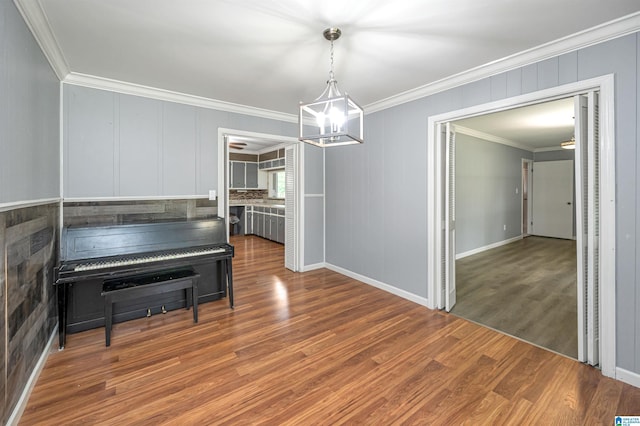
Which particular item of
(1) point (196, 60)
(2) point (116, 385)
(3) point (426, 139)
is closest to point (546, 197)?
(3) point (426, 139)

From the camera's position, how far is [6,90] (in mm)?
1516

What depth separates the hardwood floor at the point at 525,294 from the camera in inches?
104

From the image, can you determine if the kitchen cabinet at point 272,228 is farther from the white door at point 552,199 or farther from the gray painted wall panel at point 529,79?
the white door at point 552,199

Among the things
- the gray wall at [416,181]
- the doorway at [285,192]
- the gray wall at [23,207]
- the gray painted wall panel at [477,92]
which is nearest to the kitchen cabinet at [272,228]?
the doorway at [285,192]

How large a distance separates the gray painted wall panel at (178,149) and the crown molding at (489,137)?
4298mm

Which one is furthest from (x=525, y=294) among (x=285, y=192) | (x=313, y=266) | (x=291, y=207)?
(x=285, y=192)

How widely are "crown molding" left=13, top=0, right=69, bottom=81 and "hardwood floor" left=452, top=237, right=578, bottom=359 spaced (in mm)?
4267

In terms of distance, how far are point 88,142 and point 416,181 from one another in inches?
139

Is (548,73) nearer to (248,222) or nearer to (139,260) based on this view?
(139,260)

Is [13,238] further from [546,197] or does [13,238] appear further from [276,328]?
[546,197]

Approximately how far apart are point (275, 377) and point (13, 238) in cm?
180

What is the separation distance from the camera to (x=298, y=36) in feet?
6.94

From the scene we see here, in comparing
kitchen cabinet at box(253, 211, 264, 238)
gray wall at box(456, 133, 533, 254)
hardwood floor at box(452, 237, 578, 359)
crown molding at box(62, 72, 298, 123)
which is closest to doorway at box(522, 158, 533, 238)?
gray wall at box(456, 133, 533, 254)

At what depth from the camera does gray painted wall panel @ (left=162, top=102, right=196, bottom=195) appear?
330 centimetres
